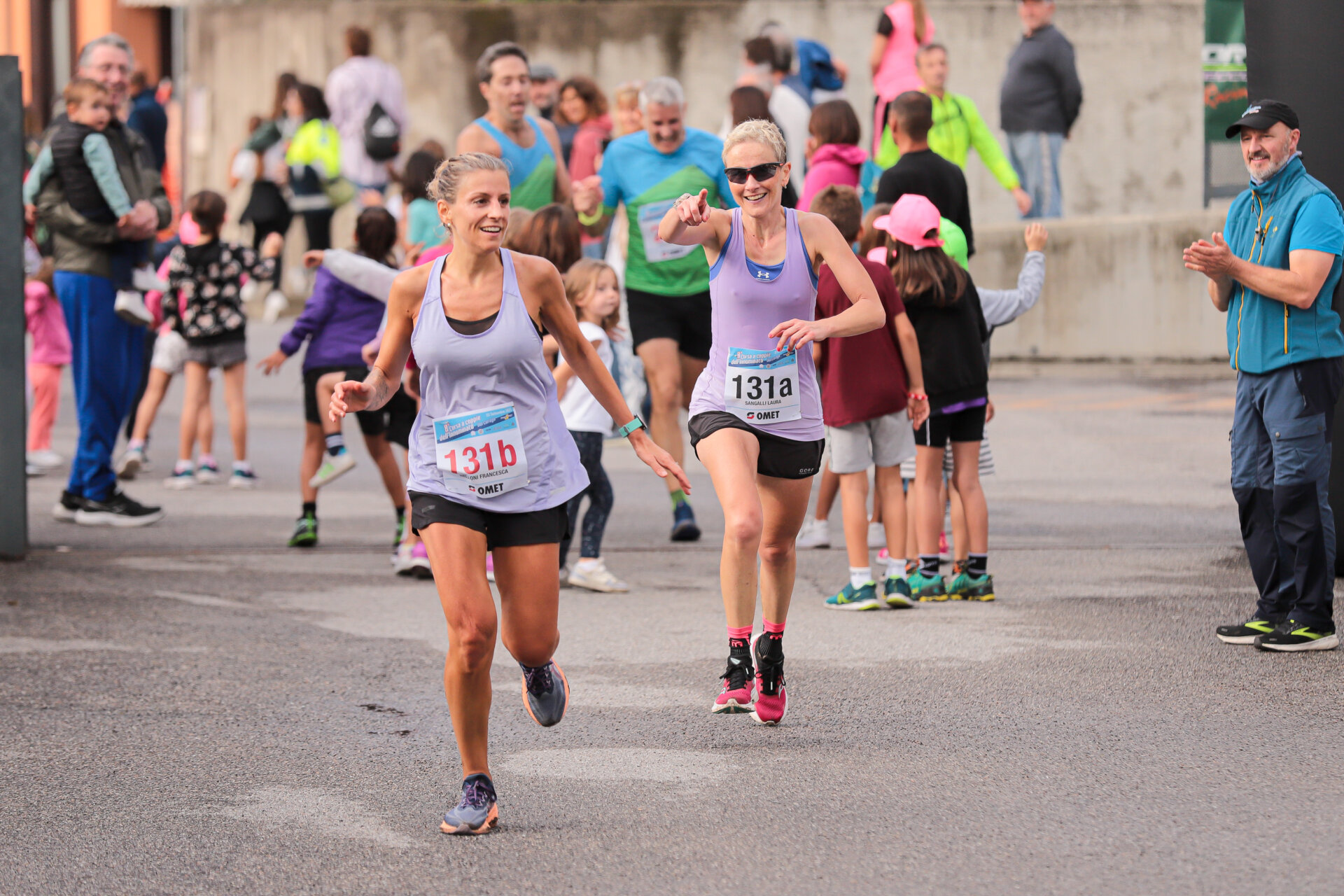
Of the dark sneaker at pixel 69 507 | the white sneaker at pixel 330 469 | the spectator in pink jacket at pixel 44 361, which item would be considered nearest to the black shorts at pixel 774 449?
the white sneaker at pixel 330 469

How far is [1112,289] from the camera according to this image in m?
16.6

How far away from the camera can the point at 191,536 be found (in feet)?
33.6

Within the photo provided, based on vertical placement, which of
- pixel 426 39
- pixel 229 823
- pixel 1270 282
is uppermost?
pixel 426 39

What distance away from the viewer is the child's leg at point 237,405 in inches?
477

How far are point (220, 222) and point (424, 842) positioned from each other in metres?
7.87

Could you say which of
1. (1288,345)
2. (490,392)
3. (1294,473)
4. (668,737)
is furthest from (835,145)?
(490,392)

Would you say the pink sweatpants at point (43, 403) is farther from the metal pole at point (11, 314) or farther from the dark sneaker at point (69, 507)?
the metal pole at point (11, 314)

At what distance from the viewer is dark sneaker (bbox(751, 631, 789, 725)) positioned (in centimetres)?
603

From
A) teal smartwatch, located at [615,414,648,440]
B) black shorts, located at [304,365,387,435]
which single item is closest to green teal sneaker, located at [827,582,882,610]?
black shorts, located at [304,365,387,435]

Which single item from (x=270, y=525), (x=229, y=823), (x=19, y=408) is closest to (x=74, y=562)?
(x=19, y=408)

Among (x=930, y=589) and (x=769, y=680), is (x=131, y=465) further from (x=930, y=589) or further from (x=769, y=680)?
(x=769, y=680)

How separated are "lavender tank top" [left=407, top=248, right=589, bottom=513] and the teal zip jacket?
313cm

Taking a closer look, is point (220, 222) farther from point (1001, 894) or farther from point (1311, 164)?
point (1001, 894)

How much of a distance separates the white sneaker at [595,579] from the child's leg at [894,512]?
132 cm
